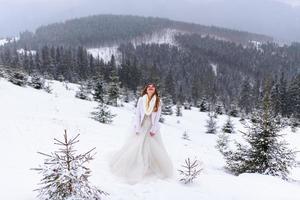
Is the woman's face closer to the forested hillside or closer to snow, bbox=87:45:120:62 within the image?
the forested hillside

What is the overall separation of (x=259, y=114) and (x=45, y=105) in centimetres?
1477

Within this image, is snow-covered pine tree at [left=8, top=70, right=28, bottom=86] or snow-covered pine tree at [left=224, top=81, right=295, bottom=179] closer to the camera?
snow-covered pine tree at [left=224, top=81, right=295, bottom=179]

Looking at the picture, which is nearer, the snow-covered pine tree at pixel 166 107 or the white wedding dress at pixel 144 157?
the white wedding dress at pixel 144 157

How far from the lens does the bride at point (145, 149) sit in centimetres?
729

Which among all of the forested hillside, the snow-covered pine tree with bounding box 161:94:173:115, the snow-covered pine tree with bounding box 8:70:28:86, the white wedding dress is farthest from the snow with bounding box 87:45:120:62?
the white wedding dress

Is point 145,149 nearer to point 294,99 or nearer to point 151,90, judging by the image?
point 151,90

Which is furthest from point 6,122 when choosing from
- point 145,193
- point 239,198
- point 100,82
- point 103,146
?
point 100,82

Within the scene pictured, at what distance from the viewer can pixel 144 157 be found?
24.1ft

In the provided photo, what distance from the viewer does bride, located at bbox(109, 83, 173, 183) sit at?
23.9ft

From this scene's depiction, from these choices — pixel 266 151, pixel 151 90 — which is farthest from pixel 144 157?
pixel 266 151

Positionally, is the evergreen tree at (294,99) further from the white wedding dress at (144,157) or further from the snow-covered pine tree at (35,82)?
the white wedding dress at (144,157)

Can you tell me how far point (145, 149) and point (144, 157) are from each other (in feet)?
0.62

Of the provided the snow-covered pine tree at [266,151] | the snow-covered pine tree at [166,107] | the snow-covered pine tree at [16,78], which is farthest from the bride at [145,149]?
the snow-covered pine tree at [166,107]

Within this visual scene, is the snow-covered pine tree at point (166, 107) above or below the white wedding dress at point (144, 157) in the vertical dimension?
below
